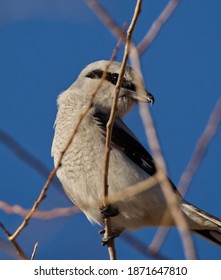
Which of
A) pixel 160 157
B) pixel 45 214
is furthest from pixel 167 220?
pixel 160 157

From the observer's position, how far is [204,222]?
10.6 feet

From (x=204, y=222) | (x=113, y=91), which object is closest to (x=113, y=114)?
(x=204, y=222)

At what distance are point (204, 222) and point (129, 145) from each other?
2.11ft

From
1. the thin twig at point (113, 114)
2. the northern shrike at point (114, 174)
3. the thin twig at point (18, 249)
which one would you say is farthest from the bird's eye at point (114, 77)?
the thin twig at point (18, 249)

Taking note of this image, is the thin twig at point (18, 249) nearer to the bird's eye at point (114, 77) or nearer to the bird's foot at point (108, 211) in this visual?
the bird's foot at point (108, 211)

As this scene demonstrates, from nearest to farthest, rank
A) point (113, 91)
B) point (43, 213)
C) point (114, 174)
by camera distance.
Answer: point (43, 213) → point (114, 174) → point (113, 91)

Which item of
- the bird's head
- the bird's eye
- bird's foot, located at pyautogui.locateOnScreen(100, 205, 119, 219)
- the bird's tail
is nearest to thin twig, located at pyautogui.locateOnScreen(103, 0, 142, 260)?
bird's foot, located at pyautogui.locateOnScreen(100, 205, 119, 219)

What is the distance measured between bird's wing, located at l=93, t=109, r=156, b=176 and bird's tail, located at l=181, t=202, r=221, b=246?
0.32 meters

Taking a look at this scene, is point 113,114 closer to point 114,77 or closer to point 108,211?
point 108,211

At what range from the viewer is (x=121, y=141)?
11.4 ft

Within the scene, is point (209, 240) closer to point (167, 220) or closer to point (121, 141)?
point (167, 220)

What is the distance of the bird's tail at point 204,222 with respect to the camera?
321 centimetres
